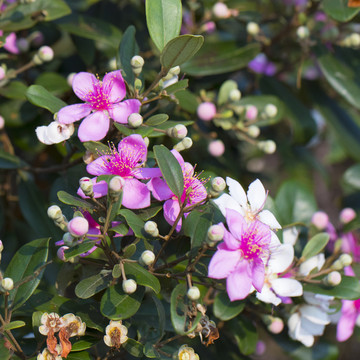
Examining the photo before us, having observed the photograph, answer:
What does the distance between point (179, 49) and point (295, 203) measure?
82 cm

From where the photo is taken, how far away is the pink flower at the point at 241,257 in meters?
1.03

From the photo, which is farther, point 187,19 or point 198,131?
point 187,19

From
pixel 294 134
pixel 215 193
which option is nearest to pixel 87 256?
pixel 215 193

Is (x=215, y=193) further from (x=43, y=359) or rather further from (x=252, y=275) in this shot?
(x=43, y=359)

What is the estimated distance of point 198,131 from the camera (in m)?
1.80

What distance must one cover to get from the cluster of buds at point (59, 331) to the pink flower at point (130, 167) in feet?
0.85

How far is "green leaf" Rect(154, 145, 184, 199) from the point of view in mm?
1045

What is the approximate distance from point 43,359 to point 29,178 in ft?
2.76

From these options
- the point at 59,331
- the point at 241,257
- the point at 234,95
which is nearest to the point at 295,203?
the point at 234,95

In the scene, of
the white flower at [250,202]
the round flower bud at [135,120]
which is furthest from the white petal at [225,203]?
the round flower bud at [135,120]

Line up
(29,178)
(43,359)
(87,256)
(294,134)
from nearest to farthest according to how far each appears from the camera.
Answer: (43,359) < (87,256) < (29,178) < (294,134)

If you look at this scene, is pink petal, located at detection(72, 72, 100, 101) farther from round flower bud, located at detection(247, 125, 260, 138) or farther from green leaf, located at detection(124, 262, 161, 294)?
round flower bud, located at detection(247, 125, 260, 138)

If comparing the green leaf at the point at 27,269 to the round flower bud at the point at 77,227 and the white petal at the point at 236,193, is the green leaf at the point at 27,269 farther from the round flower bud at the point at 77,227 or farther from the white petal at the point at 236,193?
the white petal at the point at 236,193

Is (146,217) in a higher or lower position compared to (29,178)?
higher
